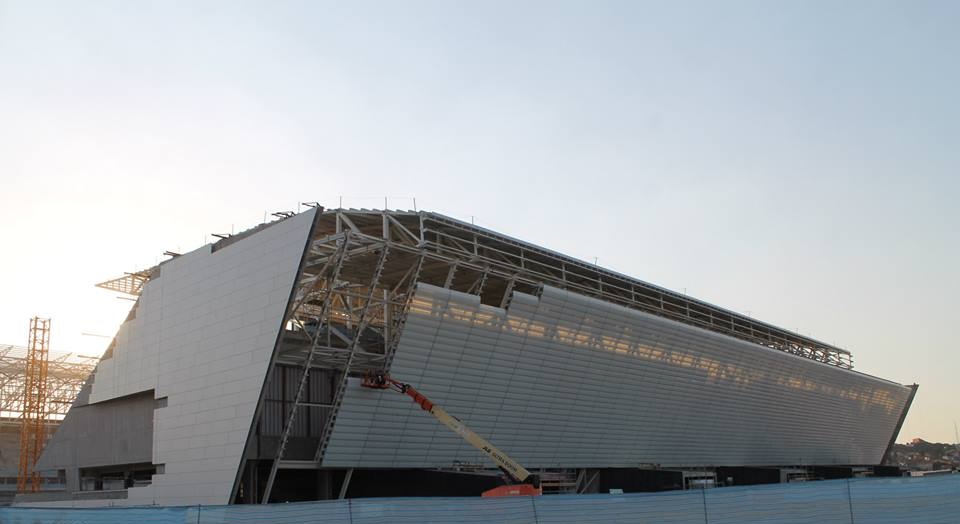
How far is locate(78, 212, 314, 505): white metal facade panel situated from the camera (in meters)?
42.0

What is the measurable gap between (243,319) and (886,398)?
273ft

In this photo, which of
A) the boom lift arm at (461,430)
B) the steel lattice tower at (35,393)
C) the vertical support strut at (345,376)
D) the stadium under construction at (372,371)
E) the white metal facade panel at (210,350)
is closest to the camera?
the white metal facade panel at (210,350)

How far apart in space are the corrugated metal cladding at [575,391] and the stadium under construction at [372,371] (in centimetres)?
14

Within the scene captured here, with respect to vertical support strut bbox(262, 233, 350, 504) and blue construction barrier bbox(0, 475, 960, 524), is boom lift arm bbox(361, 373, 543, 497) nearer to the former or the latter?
vertical support strut bbox(262, 233, 350, 504)

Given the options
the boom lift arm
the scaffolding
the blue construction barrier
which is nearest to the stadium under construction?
the boom lift arm

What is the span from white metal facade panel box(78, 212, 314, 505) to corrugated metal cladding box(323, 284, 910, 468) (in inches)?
222

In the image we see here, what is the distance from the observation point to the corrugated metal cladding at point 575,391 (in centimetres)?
4731

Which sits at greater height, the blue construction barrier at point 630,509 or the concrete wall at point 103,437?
the concrete wall at point 103,437

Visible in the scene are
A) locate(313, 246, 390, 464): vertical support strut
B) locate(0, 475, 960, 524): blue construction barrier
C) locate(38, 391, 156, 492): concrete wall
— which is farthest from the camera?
locate(38, 391, 156, 492): concrete wall

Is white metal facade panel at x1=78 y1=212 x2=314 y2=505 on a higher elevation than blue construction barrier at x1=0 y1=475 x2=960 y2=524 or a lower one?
higher

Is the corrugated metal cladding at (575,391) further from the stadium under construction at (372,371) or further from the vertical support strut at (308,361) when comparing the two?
the vertical support strut at (308,361)

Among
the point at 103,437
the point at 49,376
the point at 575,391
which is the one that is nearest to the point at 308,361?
the point at 103,437

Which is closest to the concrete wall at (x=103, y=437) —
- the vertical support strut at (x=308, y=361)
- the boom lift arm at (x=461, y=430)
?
the vertical support strut at (x=308, y=361)

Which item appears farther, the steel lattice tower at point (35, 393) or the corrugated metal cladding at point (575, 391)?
the steel lattice tower at point (35, 393)
